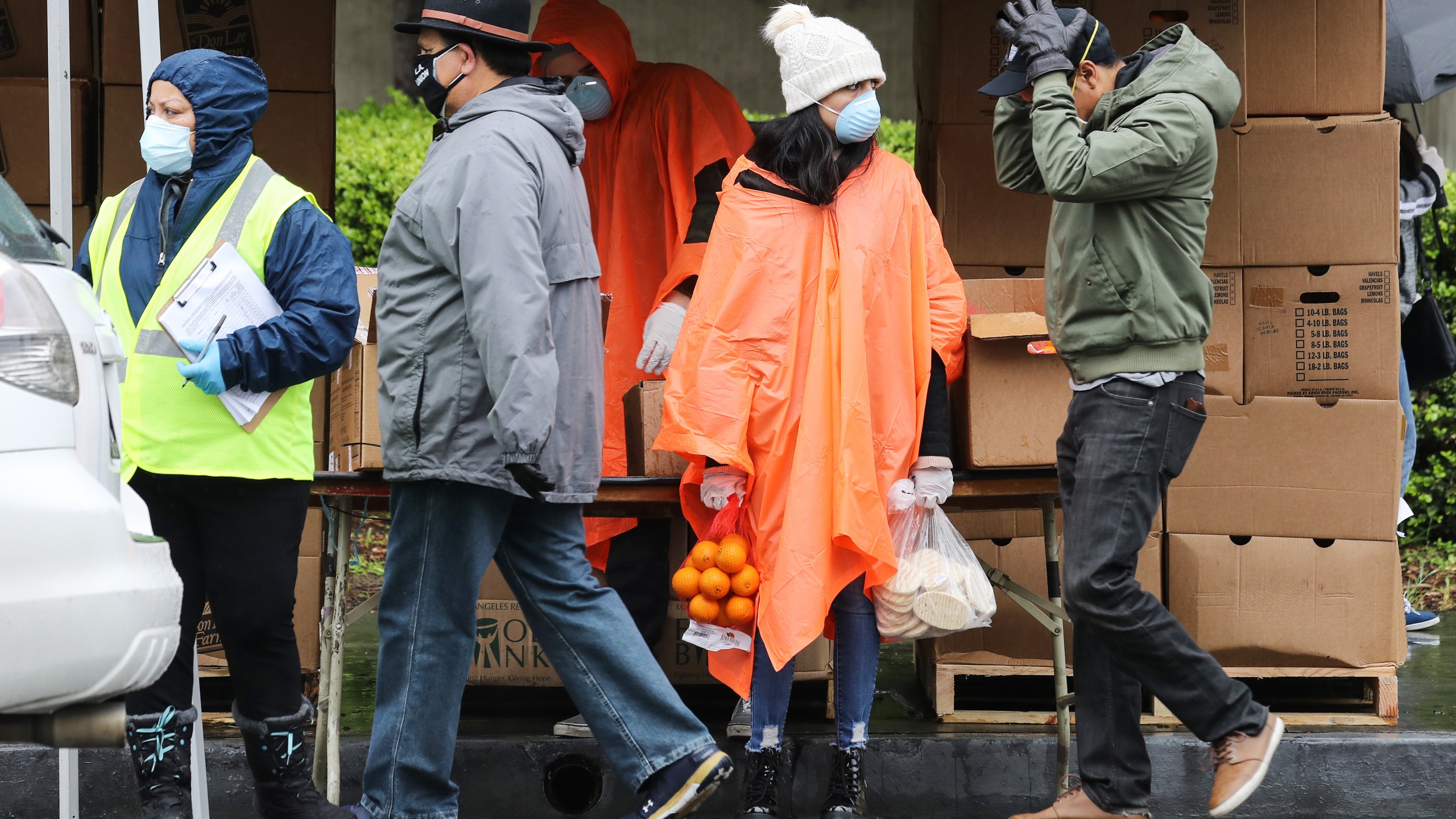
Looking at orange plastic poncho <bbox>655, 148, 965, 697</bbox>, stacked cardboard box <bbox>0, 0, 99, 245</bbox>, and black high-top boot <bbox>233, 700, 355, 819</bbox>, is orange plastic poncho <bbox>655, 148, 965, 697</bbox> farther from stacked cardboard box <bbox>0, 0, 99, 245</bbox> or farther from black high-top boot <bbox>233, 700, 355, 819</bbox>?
stacked cardboard box <bbox>0, 0, 99, 245</bbox>

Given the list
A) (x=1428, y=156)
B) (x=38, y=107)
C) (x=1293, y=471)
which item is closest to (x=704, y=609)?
(x=1293, y=471)

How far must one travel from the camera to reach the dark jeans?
3.37 m

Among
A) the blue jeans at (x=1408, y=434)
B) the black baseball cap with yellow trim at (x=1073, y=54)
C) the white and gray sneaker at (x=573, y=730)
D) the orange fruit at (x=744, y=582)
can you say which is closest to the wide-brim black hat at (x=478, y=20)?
the black baseball cap with yellow trim at (x=1073, y=54)

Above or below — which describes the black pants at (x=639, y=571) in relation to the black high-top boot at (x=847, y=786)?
above

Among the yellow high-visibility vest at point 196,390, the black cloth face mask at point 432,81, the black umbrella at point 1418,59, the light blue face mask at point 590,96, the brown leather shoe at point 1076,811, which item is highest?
the black umbrella at point 1418,59

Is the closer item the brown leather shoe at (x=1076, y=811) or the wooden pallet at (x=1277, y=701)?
the brown leather shoe at (x=1076, y=811)

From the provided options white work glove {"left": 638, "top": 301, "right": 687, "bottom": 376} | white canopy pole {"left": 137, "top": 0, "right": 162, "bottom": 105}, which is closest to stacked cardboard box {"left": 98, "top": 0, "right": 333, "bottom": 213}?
white canopy pole {"left": 137, "top": 0, "right": 162, "bottom": 105}

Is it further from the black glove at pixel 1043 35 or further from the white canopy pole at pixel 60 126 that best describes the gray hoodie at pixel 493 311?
the black glove at pixel 1043 35

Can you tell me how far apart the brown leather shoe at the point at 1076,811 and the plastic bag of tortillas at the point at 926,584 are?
47 centimetres

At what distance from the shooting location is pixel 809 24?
150 inches

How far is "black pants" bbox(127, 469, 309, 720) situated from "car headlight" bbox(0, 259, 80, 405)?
3.10ft

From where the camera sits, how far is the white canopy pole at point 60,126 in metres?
3.51

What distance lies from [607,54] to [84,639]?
9.02ft

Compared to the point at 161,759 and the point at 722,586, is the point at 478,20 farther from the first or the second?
the point at 161,759
